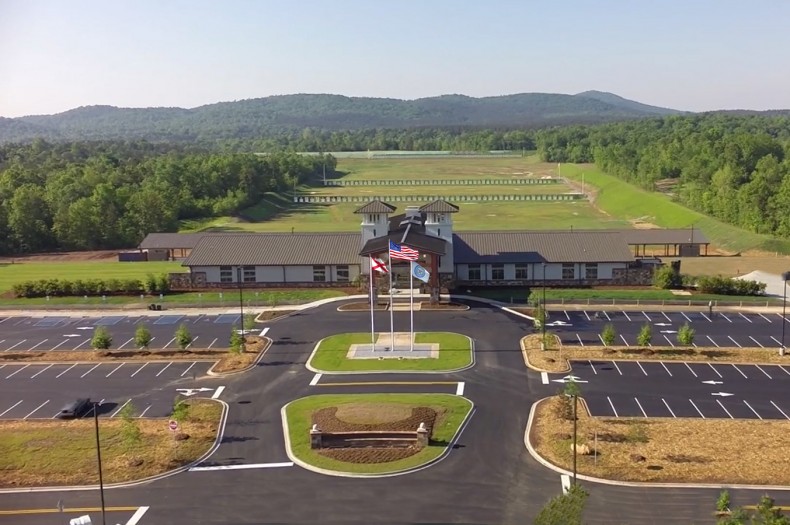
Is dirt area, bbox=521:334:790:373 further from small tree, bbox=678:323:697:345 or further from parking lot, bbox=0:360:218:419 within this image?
parking lot, bbox=0:360:218:419

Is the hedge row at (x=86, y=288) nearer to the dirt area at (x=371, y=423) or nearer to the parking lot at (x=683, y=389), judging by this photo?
the dirt area at (x=371, y=423)

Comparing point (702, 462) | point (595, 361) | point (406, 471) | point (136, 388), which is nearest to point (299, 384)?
point (136, 388)

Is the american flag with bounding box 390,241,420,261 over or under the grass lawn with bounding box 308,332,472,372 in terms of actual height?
over

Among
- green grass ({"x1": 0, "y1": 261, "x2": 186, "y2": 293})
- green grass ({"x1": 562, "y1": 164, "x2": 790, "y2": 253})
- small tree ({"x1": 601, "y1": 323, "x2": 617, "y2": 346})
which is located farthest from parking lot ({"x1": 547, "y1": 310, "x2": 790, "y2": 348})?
green grass ({"x1": 0, "y1": 261, "x2": 186, "y2": 293})

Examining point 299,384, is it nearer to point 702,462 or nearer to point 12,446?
point 12,446

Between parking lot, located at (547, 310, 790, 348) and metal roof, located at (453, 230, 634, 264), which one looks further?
metal roof, located at (453, 230, 634, 264)

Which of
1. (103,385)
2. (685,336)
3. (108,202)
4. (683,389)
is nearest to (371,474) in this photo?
(683,389)
